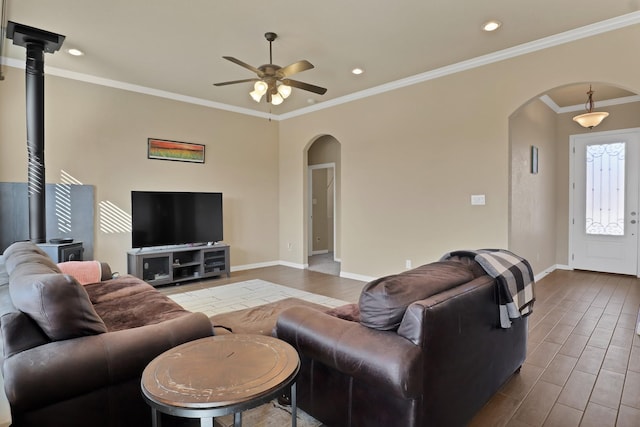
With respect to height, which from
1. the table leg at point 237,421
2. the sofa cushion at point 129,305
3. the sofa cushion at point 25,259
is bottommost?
the table leg at point 237,421

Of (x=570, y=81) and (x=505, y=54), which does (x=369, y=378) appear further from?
(x=505, y=54)

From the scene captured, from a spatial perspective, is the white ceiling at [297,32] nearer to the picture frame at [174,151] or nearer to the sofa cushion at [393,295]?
the picture frame at [174,151]

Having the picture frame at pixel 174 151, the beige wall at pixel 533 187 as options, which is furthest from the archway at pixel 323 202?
the beige wall at pixel 533 187

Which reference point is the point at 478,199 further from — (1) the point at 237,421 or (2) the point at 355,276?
(1) the point at 237,421

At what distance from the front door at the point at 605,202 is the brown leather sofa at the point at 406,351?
539 cm

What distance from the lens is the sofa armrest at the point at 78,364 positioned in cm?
126

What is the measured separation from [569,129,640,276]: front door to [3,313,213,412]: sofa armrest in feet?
22.8

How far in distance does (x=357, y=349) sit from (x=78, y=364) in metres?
1.14

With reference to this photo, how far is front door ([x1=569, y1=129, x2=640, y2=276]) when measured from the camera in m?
5.54

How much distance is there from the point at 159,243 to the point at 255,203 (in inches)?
79.5

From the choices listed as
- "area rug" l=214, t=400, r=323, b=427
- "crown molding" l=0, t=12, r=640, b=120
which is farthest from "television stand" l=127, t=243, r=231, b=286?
"area rug" l=214, t=400, r=323, b=427

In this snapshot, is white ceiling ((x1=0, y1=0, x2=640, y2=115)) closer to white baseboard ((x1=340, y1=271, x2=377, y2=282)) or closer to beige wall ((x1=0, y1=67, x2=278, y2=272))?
beige wall ((x1=0, y1=67, x2=278, y2=272))

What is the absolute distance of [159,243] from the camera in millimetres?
5109

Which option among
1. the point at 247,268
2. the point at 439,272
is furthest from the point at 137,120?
the point at 439,272
